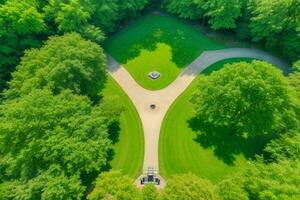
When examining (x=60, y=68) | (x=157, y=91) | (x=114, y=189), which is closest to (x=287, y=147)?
(x=157, y=91)

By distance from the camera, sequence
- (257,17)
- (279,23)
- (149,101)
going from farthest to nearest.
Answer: (257,17), (279,23), (149,101)

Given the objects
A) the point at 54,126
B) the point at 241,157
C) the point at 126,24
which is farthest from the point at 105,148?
the point at 126,24

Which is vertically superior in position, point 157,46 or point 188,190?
point 157,46

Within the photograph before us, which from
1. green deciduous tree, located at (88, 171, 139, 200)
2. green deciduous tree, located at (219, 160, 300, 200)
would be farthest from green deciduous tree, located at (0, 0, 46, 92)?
green deciduous tree, located at (219, 160, 300, 200)

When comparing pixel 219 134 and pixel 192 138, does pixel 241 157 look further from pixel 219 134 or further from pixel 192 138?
pixel 192 138

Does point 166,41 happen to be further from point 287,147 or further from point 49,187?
point 49,187
